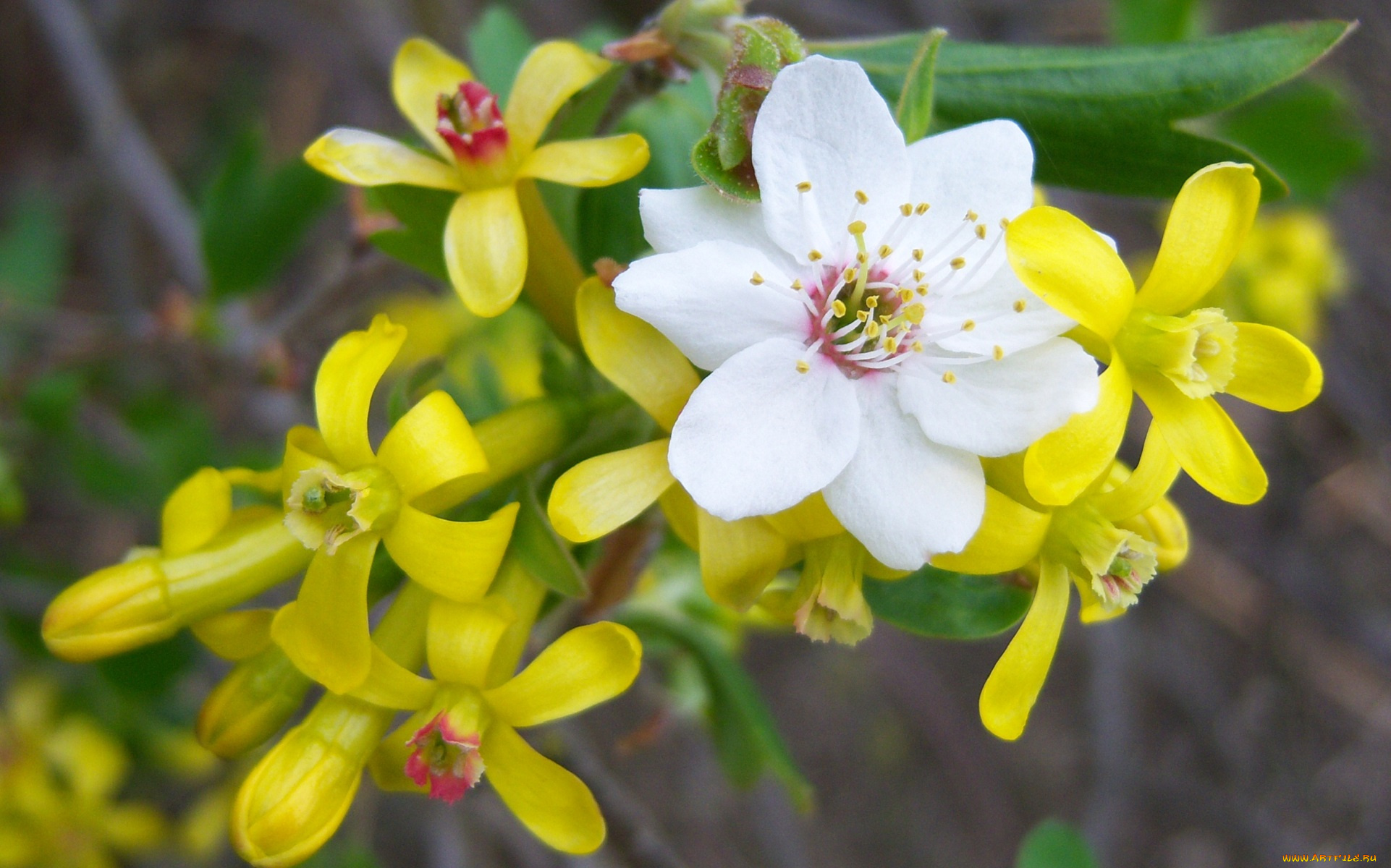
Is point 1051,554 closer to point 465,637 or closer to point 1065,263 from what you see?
point 1065,263

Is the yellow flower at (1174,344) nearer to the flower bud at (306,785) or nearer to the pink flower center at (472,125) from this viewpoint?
the pink flower center at (472,125)

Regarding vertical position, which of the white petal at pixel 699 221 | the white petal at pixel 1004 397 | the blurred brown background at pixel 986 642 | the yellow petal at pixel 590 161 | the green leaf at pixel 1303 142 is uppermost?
the yellow petal at pixel 590 161

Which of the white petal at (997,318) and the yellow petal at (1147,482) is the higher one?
the white petal at (997,318)

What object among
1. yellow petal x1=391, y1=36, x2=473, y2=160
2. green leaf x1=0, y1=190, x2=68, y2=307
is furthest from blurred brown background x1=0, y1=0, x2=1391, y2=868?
yellow petal x1=391, y1=36, x2=473, y2=160

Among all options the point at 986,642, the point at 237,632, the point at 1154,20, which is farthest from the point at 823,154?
the point at 986,642

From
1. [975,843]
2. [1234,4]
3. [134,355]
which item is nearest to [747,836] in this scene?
[975,843]

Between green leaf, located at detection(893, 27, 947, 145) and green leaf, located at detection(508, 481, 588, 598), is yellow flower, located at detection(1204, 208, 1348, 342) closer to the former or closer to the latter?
green leaf, located at detection(893, 27, 947, 145)

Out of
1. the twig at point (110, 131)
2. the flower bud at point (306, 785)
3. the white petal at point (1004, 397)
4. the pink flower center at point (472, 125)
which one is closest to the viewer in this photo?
the white petal at point (1004, 397)

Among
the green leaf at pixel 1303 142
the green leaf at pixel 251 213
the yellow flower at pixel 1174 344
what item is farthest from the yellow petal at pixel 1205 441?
the green leaf at pixel 1303 142
